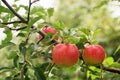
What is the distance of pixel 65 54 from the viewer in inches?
60.1

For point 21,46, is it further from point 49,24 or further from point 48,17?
point 48,17

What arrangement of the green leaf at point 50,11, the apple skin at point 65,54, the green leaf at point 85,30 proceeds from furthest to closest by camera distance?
the green leaf at point 50,11 → the green leaf at point 85,30 → the apple skin at point 65,54

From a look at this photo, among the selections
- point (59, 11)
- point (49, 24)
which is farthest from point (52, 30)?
point (59, 11)

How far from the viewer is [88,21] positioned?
18.4 feet

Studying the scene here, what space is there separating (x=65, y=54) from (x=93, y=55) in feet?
0.42

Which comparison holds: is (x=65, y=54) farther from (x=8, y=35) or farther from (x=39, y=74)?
(x=8, y=35)

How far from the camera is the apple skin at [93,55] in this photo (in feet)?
5.17

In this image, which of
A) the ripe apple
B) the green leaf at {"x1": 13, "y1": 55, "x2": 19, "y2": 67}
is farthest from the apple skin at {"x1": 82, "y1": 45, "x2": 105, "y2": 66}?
the green leaf at {"x1": 13, "y1": 55, "x2": 19, "y2": 67}

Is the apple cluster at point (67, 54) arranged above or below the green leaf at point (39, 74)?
above

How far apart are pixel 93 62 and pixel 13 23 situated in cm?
38

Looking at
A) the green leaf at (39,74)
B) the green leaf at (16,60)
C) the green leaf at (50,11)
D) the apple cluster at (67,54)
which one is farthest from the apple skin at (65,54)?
the green leaf at (50,11)

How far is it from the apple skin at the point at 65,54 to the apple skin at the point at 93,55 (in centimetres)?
7

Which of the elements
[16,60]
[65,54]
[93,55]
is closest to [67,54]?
[65,54]

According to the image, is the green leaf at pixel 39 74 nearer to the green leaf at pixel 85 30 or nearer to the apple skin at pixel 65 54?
the apple skin at pixel 65 54
